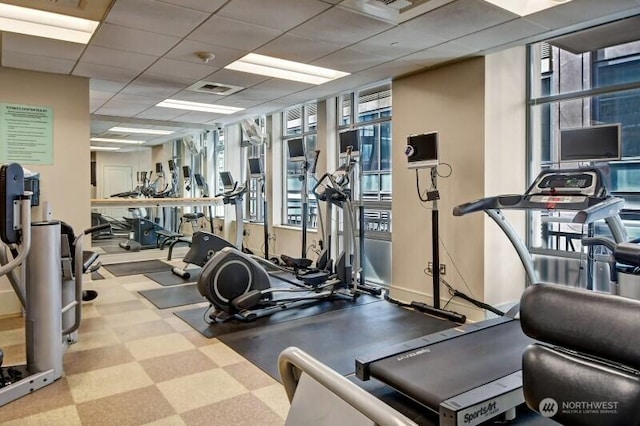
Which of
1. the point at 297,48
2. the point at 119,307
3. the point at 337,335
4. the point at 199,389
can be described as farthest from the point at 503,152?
the point at 119,307

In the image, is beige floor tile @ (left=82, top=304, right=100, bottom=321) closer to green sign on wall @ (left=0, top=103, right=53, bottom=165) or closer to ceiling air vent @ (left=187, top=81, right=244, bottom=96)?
green sign on wall @ (left=0, top=103, right=53, bottom=165)

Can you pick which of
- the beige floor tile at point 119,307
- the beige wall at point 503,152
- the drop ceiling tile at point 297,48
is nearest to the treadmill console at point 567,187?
the beige wall at point 503,152

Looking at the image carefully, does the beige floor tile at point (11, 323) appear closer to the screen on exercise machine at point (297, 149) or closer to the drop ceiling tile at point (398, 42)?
the screen on exercise machine at point (297, 149)

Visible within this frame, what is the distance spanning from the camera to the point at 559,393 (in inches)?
42.8

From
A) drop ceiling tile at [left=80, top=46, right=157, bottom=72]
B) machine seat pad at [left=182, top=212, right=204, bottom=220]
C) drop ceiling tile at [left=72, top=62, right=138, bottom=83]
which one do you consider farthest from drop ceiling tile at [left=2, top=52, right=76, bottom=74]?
machine seat pad at [left=182, top=212, right=204, bottom=220]

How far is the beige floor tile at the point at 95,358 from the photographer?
3.34m

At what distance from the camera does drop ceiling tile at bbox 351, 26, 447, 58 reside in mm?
3832

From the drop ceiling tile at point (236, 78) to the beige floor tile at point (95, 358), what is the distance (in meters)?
3.13

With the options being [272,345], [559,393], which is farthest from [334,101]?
[559,393]

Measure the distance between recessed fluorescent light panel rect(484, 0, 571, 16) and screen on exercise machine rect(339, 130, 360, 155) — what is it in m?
2.36

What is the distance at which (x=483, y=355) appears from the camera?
3.00m

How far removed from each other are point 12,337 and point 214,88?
3.70 meters

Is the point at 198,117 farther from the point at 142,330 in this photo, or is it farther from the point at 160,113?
the point at 142,330
